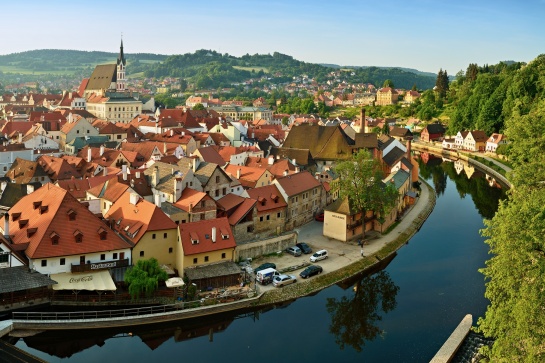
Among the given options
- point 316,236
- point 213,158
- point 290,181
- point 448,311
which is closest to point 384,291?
point 448,311

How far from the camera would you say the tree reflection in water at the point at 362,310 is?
30.9 metres

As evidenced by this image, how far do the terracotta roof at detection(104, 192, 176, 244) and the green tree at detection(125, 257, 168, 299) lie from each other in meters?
2.24

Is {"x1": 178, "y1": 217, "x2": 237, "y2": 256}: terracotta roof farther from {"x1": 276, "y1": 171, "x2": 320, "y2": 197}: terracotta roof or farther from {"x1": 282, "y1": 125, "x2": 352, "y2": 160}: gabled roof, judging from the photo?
{"x1": 282, "y1": 125, "x2": 352, "y2": 160}: gabled roof

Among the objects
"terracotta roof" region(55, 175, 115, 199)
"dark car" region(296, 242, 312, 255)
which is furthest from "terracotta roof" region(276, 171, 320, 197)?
"terracotta roof" region(55, 175, 115, 199)

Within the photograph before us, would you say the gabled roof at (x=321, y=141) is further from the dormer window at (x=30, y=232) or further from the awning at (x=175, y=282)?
the dormer window at (x=30, y=232)

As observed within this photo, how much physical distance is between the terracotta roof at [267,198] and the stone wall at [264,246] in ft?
10.2

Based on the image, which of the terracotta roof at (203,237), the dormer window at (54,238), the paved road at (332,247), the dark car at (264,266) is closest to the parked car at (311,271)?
the paved road at (332,247)

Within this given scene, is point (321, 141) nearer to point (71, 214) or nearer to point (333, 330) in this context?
point (333, 330)

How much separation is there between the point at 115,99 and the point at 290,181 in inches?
2944

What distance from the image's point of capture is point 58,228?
32.0 m

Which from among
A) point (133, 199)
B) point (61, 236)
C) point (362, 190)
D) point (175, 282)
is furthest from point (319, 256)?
point (61, 236)

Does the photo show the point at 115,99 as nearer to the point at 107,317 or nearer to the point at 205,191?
the point at 205,191

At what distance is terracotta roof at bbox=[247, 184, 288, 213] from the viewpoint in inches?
1695

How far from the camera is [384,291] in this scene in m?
36.6
